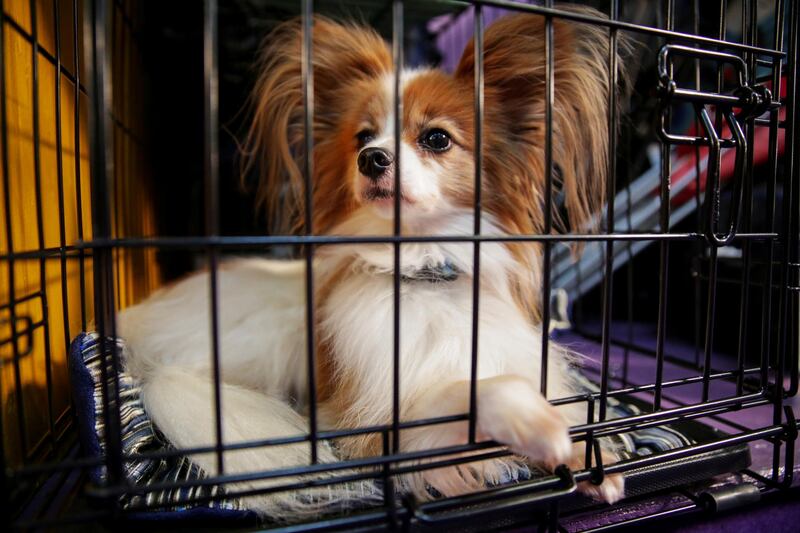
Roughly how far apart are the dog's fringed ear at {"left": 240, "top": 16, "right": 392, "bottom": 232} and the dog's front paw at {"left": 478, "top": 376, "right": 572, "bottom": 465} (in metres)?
0.87

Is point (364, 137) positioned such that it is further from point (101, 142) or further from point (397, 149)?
point (101, 142)

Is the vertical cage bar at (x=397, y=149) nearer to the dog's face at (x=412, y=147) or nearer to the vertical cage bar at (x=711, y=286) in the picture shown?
the dog's face at (x=412, y=147)

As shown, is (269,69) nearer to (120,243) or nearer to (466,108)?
(466,108)

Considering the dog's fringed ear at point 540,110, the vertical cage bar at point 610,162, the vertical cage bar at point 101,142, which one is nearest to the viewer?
the vertical cage bar at point 101,142

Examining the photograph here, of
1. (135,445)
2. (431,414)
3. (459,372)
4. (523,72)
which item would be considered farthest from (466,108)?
(135,445)

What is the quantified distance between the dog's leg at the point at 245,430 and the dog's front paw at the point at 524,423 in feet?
0.88

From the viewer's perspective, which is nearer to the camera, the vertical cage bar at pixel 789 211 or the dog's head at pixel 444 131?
the vertical cage bar at pixel 789 211

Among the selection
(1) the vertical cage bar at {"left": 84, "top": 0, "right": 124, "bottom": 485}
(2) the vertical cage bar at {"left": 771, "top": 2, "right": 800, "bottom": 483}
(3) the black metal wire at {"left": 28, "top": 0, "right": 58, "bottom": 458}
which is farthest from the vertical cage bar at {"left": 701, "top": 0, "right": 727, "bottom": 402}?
(3) the black metal wire at {"left": 28, "top": 0, "right": 58, "bottom": 458}

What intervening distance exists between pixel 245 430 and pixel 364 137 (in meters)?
0.80

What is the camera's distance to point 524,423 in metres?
0.82

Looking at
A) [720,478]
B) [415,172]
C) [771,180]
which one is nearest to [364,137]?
[415,172]

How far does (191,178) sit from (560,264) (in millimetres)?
1798

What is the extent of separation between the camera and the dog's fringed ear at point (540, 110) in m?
1.15

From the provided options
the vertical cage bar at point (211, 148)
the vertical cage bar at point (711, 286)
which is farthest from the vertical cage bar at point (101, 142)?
the vertical cage bar at point (711, 286)
